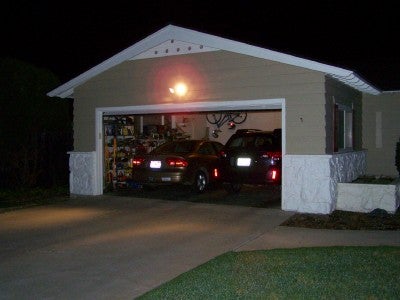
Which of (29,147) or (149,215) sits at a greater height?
(29,147)

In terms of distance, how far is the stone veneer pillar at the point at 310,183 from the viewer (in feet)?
35.5

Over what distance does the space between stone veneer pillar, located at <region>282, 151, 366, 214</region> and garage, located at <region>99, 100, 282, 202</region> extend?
1483 mm

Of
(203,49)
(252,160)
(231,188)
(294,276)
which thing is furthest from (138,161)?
(294,276)

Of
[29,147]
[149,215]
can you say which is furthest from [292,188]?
[29,147]

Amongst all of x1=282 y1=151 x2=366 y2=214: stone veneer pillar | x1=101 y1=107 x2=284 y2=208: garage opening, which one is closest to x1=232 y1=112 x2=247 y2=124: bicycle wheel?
x1=101 y1=107 x2=284 y2=208: garage opening

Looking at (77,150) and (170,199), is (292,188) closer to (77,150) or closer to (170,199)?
(170,199)

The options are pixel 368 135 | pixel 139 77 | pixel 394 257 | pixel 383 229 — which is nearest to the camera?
pixel 394 257

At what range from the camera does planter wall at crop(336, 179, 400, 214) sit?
1098 cm

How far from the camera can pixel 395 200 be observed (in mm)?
10992

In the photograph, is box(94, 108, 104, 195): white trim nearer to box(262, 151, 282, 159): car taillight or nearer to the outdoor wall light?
the outdoor wall light

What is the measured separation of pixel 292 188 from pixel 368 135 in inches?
224

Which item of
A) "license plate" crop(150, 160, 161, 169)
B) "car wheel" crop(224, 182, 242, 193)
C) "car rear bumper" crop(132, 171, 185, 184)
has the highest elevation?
"license plate" crop(150, 160, 161, 169)

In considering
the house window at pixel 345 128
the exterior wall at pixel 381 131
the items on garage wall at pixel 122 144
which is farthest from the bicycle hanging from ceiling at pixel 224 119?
the house window at pixel 345 128

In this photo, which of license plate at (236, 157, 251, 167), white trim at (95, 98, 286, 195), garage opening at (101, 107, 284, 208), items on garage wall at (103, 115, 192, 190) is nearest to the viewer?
white trim at (95, 98, 286, 195)
